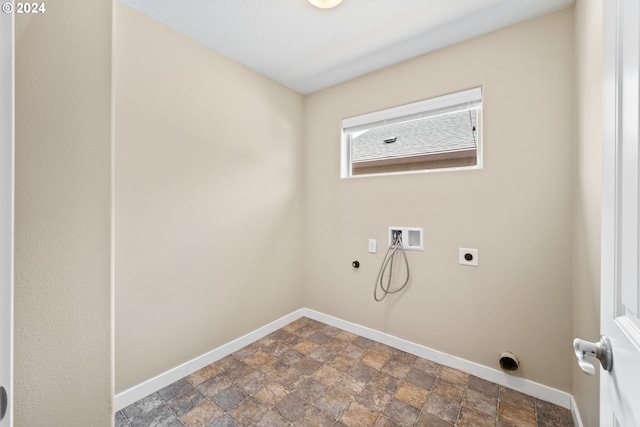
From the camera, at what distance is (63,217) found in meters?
0.73

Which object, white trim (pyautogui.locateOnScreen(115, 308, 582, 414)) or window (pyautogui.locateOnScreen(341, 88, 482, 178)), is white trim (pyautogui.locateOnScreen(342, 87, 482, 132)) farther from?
white trim (pyautogui.locateOnScreen(115, 308, 582, 414))

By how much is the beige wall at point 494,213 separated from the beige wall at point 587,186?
10 cm

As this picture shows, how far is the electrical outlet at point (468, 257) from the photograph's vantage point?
71.4 inches

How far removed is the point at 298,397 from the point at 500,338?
1437 millimetres

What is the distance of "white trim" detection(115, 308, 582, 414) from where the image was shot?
1.54 metres

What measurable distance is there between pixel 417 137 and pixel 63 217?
2.21m

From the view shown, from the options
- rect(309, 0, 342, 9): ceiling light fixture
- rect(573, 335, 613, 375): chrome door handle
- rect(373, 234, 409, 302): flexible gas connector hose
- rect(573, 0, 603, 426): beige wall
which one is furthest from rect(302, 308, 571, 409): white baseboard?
rect(309, 0, 342, 9): ceiling light fixture

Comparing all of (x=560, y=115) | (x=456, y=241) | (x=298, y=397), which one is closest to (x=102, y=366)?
(x=298, y=397)

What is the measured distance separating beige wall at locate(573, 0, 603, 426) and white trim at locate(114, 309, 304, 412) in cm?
216

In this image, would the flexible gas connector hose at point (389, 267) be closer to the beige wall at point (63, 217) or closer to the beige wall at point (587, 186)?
the beige wall at point (587, 186)

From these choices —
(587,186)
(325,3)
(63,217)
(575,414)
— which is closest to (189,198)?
(63,217)

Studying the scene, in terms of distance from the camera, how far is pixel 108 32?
83cm

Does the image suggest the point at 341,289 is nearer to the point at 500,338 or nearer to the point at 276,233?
the point at 276,233

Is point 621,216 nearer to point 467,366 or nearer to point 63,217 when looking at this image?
point 63,217
